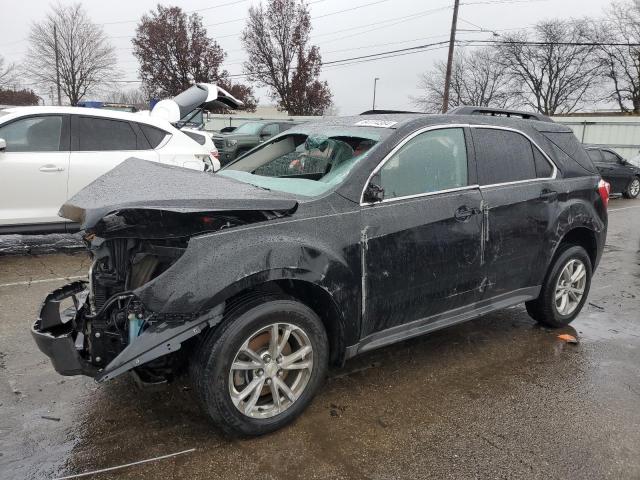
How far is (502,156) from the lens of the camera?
159 inches

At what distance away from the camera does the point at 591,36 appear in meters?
47.1

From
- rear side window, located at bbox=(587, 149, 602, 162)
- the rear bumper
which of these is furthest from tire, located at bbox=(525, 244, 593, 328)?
rear side window, located at bbox=(587, 149, 602, 162)

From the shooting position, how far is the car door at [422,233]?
3232 mm

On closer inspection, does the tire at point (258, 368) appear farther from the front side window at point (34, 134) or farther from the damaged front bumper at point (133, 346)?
the front side window at point (34, 134)

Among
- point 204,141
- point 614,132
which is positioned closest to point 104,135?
point 204,141

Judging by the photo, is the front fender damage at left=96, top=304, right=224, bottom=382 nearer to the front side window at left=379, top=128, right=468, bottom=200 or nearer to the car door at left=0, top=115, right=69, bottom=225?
the front side window at left=379, top=128, right=468, bottom=200

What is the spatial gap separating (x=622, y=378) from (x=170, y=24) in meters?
43.5

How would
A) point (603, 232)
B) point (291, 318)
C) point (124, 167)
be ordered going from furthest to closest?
point (603, 232), point (124, 167), point (291, 318)

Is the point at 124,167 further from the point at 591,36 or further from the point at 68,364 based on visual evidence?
the point at 591,36

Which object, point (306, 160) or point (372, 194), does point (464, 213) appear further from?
point (306, 160)

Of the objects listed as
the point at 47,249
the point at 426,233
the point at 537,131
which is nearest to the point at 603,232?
the point at 537,131

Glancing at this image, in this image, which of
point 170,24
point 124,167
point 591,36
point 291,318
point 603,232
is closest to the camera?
point 291,318

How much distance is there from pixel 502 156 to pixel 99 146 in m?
5.25

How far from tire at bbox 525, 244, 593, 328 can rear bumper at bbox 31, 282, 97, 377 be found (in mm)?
3591
